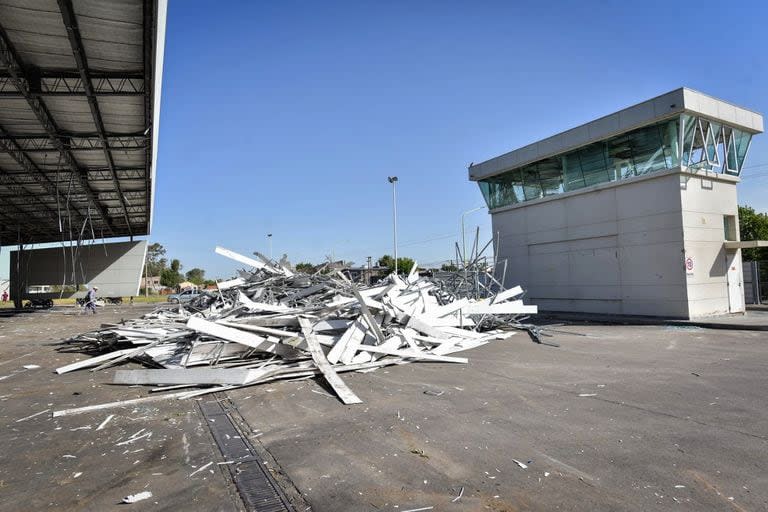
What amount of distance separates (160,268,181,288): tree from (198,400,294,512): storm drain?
88669mm

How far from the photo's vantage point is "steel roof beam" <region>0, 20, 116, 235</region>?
432 inches

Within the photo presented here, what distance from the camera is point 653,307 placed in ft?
53.0

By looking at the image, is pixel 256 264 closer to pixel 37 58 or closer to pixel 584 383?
pixel 37 58

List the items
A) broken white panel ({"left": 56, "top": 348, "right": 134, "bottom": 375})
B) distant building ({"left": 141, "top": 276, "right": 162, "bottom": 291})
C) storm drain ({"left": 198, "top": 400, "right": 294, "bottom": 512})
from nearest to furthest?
1. storm drain ({"left": 198, "top": 400, "right": 294, "bottom": 512})
2. broken white panel ({"left": 56, "top": 348, "right": 134, "bottom": 375})
3. distant building ({"left": 141, "top": 276, "right": 162, "bottom": 291})

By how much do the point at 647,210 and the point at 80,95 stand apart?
19.2m

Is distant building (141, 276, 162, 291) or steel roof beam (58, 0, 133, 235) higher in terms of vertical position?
steel roof beam (58, 0, 133, 235)

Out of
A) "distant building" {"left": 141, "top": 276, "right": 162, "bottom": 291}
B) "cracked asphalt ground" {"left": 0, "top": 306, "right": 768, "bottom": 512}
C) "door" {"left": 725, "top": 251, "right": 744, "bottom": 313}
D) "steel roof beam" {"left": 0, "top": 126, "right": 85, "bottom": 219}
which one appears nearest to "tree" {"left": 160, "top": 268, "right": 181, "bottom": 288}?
"distant building" {"left": 141, "top": 276, "right": 162, "bottom": 291}

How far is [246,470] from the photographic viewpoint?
12.3ft

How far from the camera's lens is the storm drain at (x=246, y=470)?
3176 millimetres

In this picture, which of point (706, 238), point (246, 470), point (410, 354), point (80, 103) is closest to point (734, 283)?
point (706, 238)

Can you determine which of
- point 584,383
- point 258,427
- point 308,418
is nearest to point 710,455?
point 584,383

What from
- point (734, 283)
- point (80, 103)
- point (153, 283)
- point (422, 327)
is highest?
point (80, 103)

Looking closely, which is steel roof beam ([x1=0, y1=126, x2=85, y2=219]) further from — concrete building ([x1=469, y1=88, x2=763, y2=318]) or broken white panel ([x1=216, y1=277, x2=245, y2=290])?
concrete building ([x1=469, y1=88, x2=763, y2=318])

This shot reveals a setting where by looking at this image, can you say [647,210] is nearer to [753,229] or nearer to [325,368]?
[325,368]
